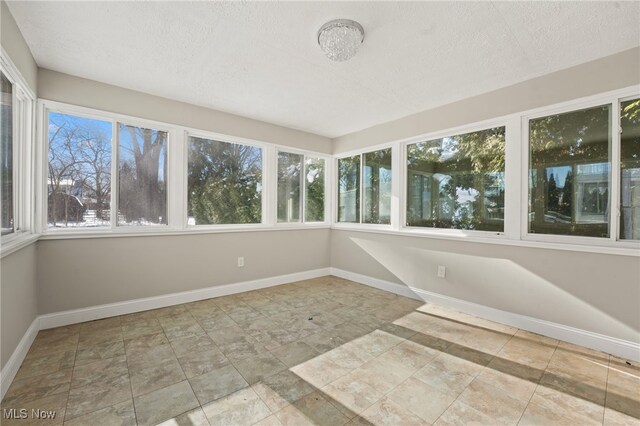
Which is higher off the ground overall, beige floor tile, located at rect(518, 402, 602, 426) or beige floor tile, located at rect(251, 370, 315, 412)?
beige floor tile, located at rect(251, 370, 315, 412)

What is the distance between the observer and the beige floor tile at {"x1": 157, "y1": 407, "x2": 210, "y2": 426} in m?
1.59

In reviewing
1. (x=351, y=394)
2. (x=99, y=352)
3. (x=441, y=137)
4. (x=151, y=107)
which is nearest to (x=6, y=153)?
(x=151, y=107)

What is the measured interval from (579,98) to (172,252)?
14.9 ft

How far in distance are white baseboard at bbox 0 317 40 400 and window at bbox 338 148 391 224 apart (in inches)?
158

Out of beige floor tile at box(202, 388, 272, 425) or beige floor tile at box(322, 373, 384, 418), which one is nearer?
beige floor tile at box(202, 388, 272, 425)

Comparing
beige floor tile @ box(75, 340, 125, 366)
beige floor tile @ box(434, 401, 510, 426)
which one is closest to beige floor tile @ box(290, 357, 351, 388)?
beige floor tile @ box(434, 401, 510, 426)

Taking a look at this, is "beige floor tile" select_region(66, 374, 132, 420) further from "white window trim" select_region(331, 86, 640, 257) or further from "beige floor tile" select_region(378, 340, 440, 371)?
"white window trim" select_region(331, 86, 640, 257)

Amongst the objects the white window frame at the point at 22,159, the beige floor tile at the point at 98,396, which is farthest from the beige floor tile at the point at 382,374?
the white window frame at the point at 22,159

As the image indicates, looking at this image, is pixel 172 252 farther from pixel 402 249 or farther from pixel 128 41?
pixel 402 249

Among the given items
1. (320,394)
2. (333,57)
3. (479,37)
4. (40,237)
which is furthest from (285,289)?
(479,37)

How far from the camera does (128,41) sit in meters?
2.26

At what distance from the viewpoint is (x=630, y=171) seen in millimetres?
2365

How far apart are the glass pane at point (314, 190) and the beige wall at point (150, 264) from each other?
0.51 meters

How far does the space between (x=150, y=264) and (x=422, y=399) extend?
3107 mm
